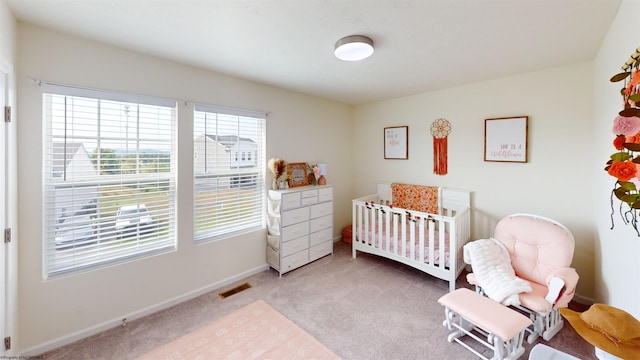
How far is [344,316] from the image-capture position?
2363 mm

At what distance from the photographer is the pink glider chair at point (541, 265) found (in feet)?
6.34

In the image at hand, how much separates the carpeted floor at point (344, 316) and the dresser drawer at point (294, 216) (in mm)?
646

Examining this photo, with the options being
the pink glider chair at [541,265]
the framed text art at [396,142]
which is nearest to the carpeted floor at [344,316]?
the pink glider chair at [541,265]

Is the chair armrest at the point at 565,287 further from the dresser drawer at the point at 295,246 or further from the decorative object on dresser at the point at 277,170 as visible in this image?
the decorative object on dresser at the point at 277,170

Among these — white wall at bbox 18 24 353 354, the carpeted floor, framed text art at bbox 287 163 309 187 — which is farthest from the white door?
framed text art at bbox 287 163 309 187

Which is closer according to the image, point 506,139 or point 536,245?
point 536,245

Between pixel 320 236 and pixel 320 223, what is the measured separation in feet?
0.61

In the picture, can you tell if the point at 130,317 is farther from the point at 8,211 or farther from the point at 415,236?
the point at 415,236

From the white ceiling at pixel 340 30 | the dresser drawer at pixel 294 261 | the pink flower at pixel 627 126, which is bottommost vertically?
the dresser drawer at pixel 294 261

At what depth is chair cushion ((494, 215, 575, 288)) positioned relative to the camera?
2.15 m

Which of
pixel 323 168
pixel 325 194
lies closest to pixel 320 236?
pixel 325 194

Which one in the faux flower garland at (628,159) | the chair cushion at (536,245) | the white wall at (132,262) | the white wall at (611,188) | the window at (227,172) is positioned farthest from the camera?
the window at (227,172)

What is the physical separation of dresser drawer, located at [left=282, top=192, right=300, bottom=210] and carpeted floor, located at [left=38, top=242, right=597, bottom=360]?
846 millimetres

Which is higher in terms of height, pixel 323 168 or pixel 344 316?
pixel 323 168
